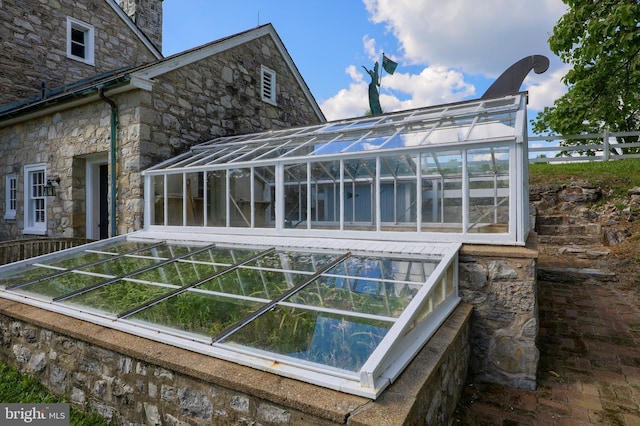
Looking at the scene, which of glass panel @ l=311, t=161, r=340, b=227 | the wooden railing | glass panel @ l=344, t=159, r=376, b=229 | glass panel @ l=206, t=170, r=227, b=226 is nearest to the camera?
glass panel @ l=206, t=170, r=227, b=226

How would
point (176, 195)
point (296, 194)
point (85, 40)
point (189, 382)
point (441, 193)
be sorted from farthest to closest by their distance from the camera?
1. point (85, 40)
2. point (296, 194)
3. point (441, 193)
4. point (176, 195)
5. point (189, 382)

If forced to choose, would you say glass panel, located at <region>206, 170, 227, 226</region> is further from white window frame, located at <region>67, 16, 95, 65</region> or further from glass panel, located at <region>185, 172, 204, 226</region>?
white window frame, located at <region>67, 16, 95, 65</region>

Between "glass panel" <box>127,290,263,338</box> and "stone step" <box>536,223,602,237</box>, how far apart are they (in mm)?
7691

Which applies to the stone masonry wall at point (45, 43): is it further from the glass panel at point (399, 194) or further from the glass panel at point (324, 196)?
the glass panel at point (399, 194)

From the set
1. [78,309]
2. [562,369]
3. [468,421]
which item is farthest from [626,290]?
[78,309]

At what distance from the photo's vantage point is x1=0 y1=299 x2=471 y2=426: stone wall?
1.89 meters

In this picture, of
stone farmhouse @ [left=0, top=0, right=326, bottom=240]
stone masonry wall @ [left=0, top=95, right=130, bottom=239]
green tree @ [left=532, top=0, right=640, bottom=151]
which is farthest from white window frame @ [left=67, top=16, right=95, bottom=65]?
green tree @ [left=532, top=0, right=640, bottom=151]

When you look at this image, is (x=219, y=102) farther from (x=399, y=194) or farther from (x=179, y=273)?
(x=179, y=273)

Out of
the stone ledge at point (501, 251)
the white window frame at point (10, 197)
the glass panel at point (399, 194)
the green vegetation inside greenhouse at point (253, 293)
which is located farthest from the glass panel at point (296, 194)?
the white window frame at point (10, 197)

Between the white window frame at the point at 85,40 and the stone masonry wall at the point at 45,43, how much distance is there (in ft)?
0.34

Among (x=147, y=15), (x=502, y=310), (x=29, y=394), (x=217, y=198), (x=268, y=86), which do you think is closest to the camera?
(x=29, y=394)

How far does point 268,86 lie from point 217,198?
4.88 meters

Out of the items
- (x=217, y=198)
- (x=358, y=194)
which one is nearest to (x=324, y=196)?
(x=358, y=194)

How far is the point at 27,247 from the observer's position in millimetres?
5938
